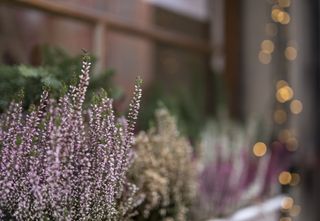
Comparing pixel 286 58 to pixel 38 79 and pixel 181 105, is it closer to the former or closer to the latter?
pixel 181 105

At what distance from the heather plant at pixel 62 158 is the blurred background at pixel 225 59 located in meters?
0.92

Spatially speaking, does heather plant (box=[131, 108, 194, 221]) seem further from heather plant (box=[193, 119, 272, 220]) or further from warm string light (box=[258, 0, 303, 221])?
warm string light (box=[258, 0, 303, 221])

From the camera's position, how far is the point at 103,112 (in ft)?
3.18

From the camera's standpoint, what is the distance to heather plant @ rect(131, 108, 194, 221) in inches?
52.5

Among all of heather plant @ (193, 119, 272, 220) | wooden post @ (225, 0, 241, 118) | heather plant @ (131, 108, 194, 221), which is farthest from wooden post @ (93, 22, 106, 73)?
wooden post @ (225, 0, 241, 118)

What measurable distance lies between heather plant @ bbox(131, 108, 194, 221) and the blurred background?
1.38 feet

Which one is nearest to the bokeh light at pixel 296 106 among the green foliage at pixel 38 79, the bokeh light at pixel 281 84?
the bokeh light at pixel 281 84

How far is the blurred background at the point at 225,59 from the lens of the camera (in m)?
2.11

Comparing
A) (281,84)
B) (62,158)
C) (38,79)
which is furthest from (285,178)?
(62,158)

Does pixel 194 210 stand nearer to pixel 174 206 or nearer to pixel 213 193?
pixel 213 193

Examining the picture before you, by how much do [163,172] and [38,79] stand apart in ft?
1.49

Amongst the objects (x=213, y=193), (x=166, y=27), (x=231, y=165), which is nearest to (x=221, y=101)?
(x=166, y=27)

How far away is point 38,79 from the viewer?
119 centimetres

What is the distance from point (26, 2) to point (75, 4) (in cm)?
28
